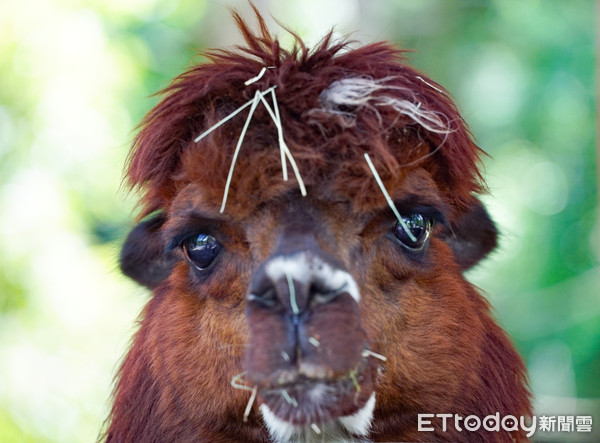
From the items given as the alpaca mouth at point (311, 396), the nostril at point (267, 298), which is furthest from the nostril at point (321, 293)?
the alpaca mouth at point (311, 396)

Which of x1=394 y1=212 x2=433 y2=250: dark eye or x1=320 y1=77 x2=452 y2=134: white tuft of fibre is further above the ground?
x1=320 y1=77 x2=452 y2=134: white tuft of fibre

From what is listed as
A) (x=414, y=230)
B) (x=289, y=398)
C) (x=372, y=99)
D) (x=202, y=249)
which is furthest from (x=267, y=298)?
(x=372, y=99)

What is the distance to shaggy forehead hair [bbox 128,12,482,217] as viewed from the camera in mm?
2834

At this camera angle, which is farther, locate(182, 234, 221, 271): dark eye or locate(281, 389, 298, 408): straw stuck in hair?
locate(182, 234, 221, 271): dark eye

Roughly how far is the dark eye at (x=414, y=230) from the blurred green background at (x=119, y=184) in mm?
1451

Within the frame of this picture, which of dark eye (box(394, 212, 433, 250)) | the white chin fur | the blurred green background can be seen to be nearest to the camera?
the white chin fur

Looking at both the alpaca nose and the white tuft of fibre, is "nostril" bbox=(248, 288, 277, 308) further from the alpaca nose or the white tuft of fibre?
the white tuft of fibre

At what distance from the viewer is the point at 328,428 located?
9.42 ft

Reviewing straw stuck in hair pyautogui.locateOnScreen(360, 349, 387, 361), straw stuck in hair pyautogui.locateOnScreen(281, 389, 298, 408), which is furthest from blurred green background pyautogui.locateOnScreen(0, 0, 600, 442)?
straw stuck in hair pyautogui.locateOnScreen(281, 389, 298, 408)

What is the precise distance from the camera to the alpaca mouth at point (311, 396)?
8.22ft

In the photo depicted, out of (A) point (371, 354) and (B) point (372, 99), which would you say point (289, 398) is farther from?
(B) point (372, 99)

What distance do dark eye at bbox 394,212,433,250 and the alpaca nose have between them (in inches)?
20.4

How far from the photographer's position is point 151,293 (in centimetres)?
385
